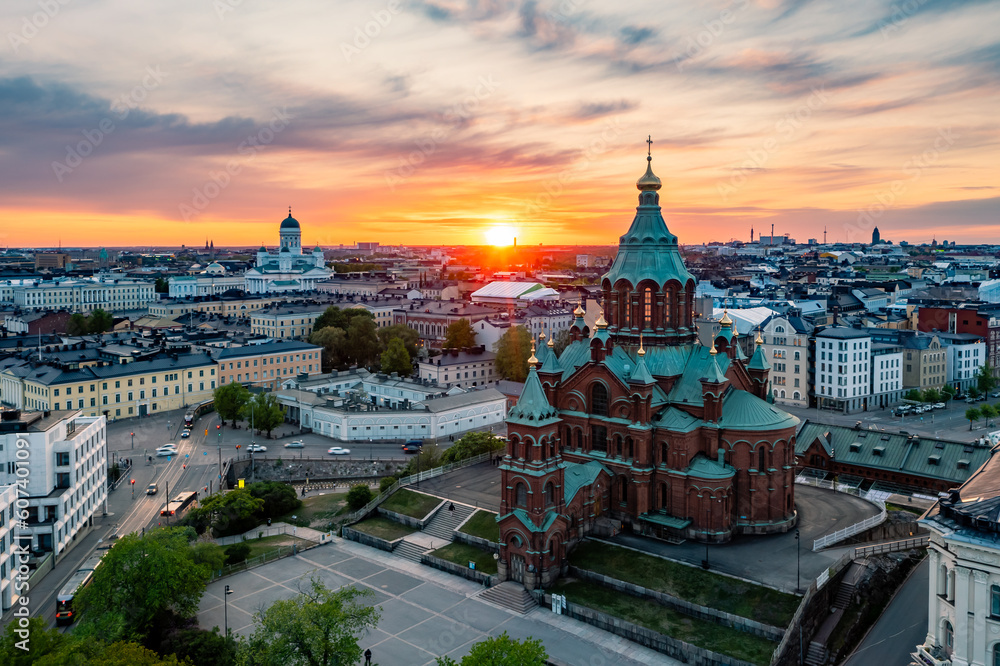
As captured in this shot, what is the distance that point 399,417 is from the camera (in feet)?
303

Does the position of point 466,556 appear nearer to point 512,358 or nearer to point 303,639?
point 303,639

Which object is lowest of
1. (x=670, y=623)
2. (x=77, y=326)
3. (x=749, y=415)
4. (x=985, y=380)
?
(x=670, y=623)

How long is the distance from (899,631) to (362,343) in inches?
4154

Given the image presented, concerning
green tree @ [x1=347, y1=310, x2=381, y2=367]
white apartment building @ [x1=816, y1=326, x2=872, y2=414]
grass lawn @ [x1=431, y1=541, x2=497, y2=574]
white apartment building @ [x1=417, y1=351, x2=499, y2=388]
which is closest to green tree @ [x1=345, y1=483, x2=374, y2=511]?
grass lawn @ [x1=431, y1=541, x2=497, y2=574]

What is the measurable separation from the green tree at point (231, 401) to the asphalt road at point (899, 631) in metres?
73.5

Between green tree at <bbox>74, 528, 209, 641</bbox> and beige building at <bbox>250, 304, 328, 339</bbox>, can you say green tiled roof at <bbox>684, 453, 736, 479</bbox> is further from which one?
beige building at <bbox>250, 304, 328, 339</bbox>

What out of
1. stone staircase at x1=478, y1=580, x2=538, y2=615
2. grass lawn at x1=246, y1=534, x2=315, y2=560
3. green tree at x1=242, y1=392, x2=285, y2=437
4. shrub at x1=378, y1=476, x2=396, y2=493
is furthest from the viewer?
green tree at x1=242, y1=392, x2=285, y2=437

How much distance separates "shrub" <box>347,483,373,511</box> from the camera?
6731 centimetres

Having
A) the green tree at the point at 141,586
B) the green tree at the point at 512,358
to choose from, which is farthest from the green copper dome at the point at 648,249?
the green tree at the point at 512,358

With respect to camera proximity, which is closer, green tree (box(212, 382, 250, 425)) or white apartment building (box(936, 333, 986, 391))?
green tree (box(212, 382, 250, 425))

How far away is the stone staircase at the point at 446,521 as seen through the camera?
59.4 m

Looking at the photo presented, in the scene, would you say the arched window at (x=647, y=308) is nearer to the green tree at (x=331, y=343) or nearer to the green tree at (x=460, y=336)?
the green tree at (x=460, y=336)

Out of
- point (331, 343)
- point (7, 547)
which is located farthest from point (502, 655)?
point (331, 343)

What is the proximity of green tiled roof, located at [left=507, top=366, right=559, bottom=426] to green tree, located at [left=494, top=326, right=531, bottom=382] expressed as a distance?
66.9m
